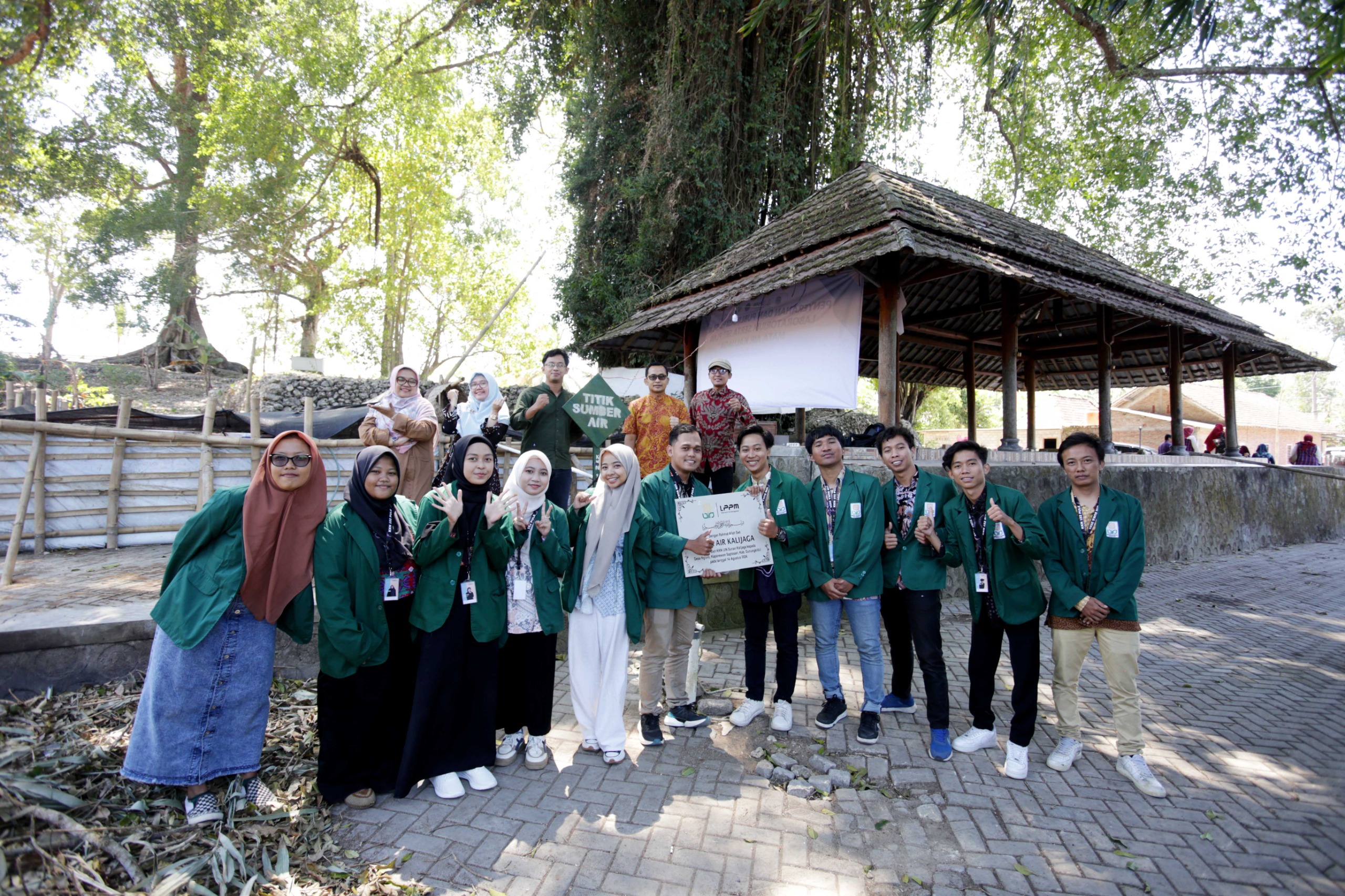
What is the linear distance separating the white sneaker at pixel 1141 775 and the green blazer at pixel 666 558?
2.51 meters

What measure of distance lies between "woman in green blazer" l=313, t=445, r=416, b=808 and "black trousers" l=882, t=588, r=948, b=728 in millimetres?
2955

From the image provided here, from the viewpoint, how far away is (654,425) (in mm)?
5688

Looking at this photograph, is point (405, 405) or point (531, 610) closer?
point (531, 610)

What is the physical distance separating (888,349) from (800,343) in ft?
4.00

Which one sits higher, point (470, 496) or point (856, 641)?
point (470, 496)

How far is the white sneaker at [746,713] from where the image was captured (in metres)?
4.19

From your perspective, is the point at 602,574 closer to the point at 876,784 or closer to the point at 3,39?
the point at 876,784

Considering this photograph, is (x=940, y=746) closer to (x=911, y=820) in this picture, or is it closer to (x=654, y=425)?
(x=911, y=820)

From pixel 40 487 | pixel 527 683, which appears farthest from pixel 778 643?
pixel 40 487

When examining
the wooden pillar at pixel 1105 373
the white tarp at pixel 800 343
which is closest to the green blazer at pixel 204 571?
the white tarp at pixel 800 343

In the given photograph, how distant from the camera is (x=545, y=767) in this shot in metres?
3.71

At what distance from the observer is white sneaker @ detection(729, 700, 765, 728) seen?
4188mm

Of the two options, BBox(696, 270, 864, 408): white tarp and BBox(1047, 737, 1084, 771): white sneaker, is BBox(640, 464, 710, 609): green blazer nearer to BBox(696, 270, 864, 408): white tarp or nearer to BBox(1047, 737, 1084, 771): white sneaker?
BBox(1047, 737, 1084, 771): white sneaker

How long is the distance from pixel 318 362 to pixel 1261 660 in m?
21.3
